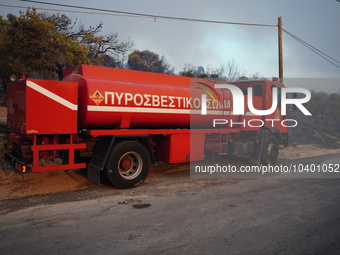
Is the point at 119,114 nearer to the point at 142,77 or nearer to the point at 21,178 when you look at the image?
the point at 142,77

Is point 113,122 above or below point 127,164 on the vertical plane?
above

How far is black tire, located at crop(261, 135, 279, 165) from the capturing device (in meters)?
11.3

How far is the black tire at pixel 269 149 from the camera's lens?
11.3 m

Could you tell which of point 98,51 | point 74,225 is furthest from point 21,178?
point 98,51

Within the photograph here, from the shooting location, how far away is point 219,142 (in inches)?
400

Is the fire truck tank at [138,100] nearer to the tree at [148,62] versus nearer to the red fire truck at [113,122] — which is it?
the red fire truck at [113,122]

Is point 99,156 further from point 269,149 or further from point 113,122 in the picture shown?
point 269,149

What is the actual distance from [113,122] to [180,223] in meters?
3.35

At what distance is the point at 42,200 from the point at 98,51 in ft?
52.3

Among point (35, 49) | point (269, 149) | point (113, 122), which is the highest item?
point (35, 49)

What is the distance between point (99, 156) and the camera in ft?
24.2

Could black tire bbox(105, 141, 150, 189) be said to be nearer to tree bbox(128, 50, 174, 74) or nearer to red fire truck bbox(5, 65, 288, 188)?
red fire truck bbox(5, 65, 288, 188)

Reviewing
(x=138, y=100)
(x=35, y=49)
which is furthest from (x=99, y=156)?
(x=35, y=49)

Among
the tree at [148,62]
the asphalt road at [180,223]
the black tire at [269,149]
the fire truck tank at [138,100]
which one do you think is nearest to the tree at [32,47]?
the fire truck tank at [138,100]
